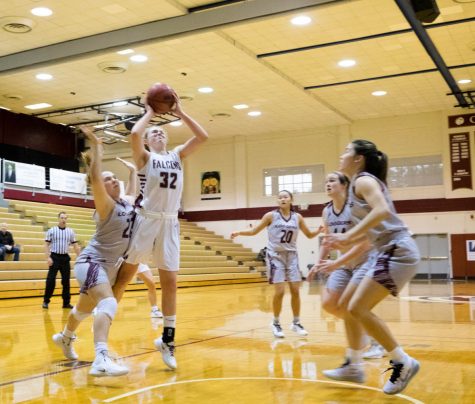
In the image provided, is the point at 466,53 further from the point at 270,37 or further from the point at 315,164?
the point at 315,164

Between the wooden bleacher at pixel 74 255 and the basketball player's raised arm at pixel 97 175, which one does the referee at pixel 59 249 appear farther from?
the basketball player's raised arm at pixel 97 175

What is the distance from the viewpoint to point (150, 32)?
12.6 m

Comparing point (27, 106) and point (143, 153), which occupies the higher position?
point (27, 106)

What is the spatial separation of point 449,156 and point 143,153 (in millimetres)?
18433

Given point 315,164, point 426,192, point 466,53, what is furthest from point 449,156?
point 466,53

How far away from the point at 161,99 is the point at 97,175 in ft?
2.46

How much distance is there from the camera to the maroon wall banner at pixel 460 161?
2044 centimetres

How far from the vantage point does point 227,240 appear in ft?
81.5

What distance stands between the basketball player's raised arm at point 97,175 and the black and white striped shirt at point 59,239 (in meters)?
5.92

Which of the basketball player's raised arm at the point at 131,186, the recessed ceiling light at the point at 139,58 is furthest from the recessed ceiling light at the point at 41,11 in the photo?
the basketball player's raised arm at the point at 131,186

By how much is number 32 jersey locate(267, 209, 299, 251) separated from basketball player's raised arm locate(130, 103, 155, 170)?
254cm

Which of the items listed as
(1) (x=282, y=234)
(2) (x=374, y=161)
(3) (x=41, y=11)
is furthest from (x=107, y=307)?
(3) (x=41, y=11)

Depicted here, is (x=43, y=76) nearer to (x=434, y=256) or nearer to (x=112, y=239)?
(x=112, y=239)

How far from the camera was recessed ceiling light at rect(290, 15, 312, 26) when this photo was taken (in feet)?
39.9
